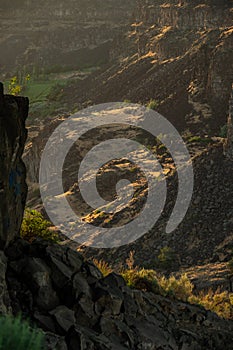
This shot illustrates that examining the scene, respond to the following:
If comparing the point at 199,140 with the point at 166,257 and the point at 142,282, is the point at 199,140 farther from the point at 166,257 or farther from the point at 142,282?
the point at 142,282

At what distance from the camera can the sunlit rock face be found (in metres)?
13.0

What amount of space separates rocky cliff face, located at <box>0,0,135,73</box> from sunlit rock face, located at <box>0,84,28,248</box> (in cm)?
9257

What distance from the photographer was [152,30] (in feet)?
276

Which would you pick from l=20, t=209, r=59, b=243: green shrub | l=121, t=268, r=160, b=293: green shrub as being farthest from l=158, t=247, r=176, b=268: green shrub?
l=20, t=209, r=59, b=243: green shrub

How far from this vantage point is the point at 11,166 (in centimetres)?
1341

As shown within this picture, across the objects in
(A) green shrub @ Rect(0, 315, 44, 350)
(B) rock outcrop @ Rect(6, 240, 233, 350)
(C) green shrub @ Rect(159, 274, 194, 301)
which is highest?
(A) green shrub @ Rect(0, 315, 44, 350)

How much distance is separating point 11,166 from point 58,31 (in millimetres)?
116934

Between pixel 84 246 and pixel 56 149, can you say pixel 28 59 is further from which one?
pixel 84 246

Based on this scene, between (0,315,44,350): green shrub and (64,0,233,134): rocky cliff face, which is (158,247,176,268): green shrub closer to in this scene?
(0,315,44,350): green shrub

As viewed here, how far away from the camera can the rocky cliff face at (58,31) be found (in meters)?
114

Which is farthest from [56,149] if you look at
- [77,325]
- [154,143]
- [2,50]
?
[2,50]

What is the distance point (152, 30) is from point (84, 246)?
198 feet

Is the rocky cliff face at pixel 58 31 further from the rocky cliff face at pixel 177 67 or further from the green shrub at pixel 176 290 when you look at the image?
the green shrub at pixel 176 290

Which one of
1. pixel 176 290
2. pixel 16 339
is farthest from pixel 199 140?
pixel 16 339
